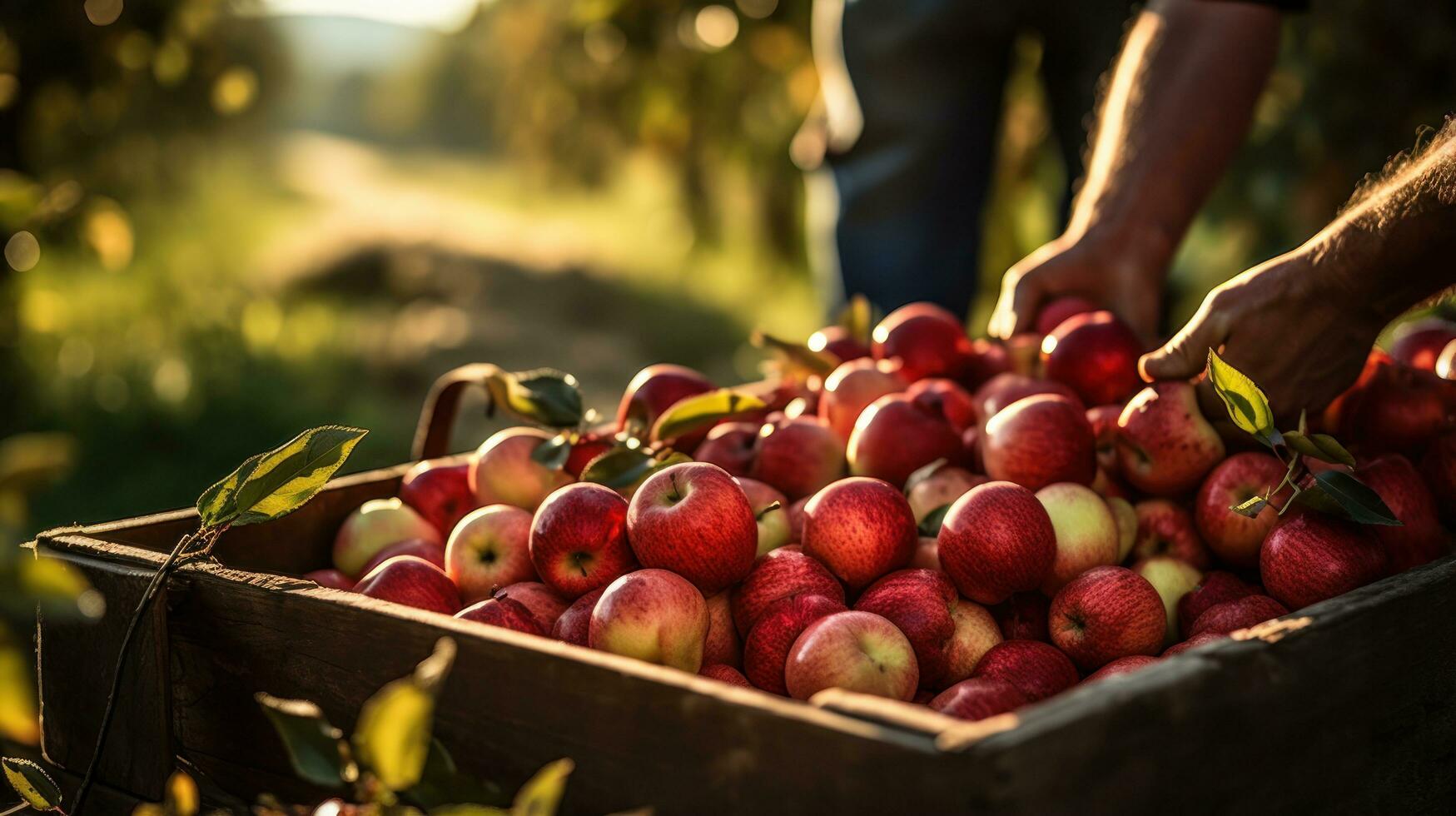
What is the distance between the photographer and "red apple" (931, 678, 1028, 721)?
1.25 m

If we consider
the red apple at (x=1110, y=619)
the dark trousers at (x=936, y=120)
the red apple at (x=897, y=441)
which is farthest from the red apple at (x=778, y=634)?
the dark trousers at (x=936, y=120)

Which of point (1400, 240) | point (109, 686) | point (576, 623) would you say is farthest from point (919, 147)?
point (109, 686)

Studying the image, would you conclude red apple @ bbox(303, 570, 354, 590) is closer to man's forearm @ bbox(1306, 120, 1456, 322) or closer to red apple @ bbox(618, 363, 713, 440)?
red apple @ bbox(618, 363, 713, 440)

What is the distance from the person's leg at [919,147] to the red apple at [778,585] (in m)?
2.06

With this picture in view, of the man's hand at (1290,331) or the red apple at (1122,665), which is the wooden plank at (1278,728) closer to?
the red apple at (1122,665)

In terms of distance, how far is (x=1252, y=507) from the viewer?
149cm

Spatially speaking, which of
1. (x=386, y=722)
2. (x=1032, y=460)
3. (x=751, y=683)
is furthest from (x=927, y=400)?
(x=386, y=722)

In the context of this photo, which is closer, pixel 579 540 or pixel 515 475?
pixel 579 540

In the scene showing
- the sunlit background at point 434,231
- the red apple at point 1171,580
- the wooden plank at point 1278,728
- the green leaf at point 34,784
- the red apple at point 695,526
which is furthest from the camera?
the sunlit background at point 434,231

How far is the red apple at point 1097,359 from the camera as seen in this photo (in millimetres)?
2010

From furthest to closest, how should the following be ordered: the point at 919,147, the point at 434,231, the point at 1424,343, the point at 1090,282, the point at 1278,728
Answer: the point at 434,231 < the point at 919,147 < the point at 1090,282 < the point at 1424,343 < the point at 1278,728

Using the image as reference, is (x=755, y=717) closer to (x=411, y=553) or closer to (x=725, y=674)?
(x=725, y=674)

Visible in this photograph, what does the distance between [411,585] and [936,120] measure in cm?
230

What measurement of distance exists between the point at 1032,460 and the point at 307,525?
3.32ft
